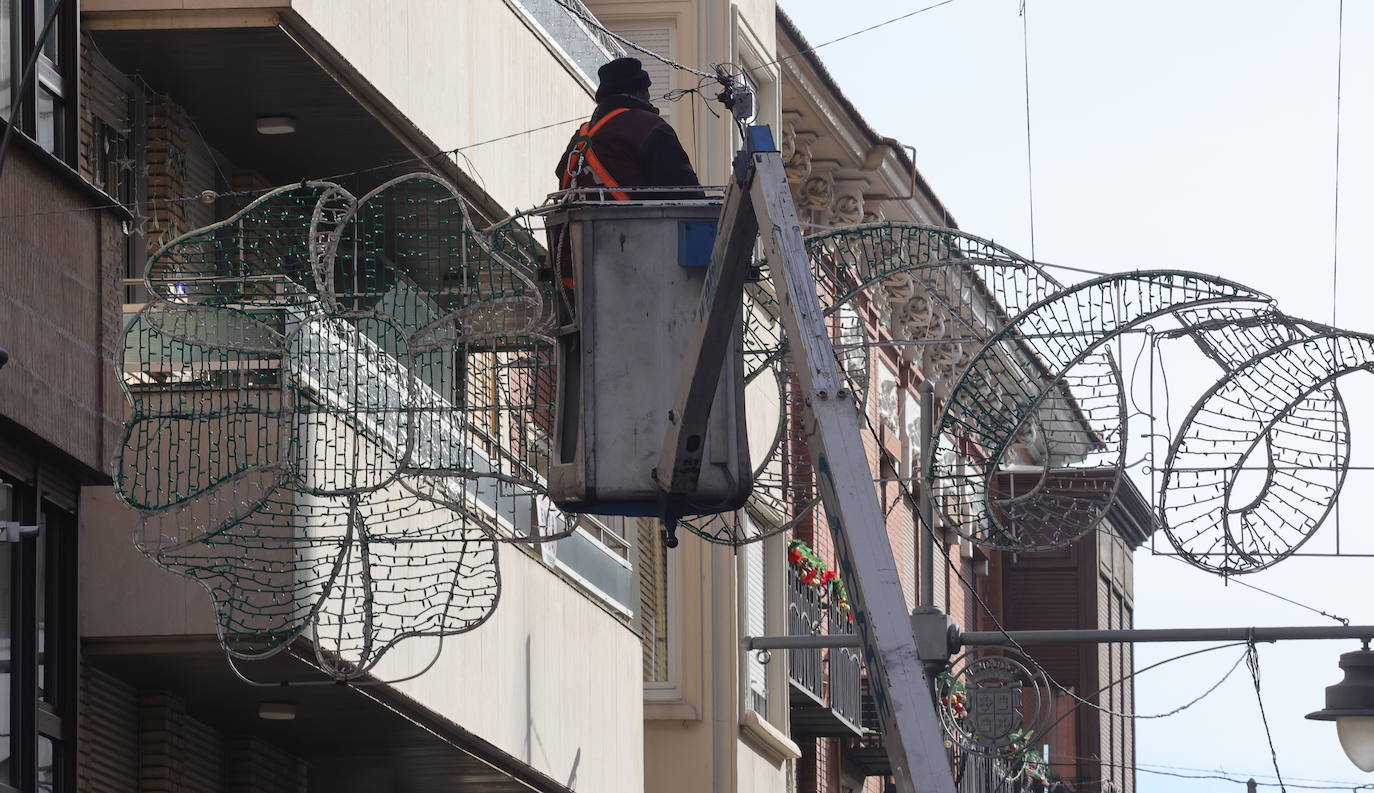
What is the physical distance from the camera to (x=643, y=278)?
478 inches

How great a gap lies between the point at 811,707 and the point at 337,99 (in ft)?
53.5

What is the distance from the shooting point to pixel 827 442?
29.9 ft

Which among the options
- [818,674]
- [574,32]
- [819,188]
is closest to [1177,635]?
[574,32]

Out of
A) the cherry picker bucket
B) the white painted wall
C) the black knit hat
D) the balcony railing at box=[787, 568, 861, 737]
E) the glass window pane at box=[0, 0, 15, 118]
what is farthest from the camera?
the balcony railing at box=[787, 568, 861, 737]

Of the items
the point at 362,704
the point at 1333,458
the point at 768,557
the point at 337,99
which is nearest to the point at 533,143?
the point at 337,99

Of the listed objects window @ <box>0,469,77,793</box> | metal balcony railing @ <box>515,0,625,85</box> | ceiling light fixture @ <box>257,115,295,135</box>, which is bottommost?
Result: window @ <box>0,469,77,793</box>

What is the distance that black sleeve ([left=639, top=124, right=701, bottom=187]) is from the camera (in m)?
12.4

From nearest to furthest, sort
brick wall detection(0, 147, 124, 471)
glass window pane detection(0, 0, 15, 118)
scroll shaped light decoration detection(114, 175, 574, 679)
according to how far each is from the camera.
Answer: brick wall detection(0, 147, 124, 471) → scroll shaped light decoration detection(114, 175, 574, 679) → glass window pane detection(0, 0, 15, 118)

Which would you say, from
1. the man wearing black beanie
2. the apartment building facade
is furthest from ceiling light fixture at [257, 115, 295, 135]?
the man wearing black beanie

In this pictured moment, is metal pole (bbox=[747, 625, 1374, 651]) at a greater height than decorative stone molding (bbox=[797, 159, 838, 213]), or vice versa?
decorative stone molding (bbox=[797, 159, 838, 213])

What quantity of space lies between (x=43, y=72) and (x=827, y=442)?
22.8 feet

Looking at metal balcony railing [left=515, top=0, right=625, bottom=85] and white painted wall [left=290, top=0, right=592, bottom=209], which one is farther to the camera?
metal balcony railing [left=515, top=0, right=625, bottom=85]

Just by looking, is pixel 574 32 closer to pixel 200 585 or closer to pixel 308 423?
pixel 200 585

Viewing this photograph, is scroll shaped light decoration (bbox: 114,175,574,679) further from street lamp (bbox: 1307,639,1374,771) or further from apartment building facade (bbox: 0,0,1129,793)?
street lamp (bbox: 1307,639,1374,771)
